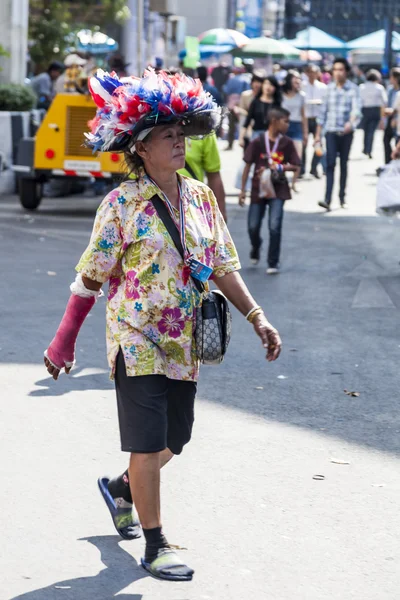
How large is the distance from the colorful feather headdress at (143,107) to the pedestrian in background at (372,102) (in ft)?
79.9

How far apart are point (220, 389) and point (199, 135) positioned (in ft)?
10.2

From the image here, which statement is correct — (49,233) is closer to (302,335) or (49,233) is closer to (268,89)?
(268,89)

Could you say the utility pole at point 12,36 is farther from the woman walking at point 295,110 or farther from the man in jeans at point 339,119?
the man in jeans at point 339,119

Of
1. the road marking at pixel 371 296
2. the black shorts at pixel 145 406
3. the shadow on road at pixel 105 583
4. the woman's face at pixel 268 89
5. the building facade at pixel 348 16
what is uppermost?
the building facade at pixel 348 16

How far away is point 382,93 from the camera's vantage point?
28250 millimetres

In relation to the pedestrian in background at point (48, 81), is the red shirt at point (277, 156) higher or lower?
lower

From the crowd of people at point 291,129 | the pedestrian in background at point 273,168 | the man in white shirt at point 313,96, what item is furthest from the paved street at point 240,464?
the man in white shirt at point 313,96

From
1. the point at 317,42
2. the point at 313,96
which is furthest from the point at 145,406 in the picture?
the point at 317,42

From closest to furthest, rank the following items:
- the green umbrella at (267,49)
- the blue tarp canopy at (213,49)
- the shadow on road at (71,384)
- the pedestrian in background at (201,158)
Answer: the shadow on road at (71,384) < the pedestrian in background at (201,158) < the green umbrella at (267,49) < the blue tarp canopy at (213,49)

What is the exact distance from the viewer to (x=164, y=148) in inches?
169

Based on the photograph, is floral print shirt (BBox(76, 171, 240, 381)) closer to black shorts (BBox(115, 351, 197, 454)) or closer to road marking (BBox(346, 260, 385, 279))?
black shorts (BBox(115, 351, 197, 454))

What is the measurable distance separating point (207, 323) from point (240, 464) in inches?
63.0

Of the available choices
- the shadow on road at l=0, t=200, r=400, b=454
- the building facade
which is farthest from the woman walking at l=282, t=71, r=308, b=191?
the building facade

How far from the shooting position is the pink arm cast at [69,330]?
4.36 metres
